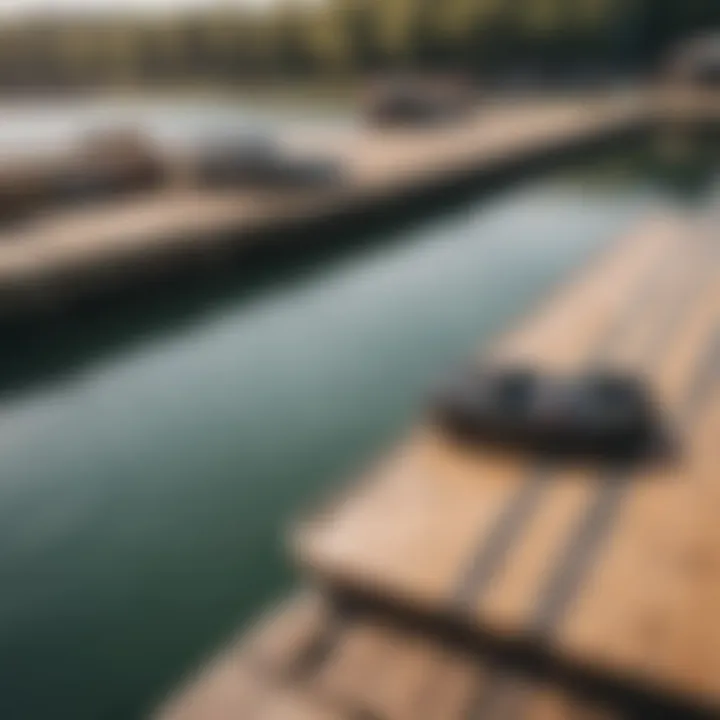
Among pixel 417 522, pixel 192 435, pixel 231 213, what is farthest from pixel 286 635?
pixel 231 213

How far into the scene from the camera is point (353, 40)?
21047mm

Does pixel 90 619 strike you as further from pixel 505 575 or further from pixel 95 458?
pixel 505 575

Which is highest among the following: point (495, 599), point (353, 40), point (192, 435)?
point (353, 40)

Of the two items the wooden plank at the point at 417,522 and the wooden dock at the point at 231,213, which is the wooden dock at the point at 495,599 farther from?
the wooden dock at the point at 231,213

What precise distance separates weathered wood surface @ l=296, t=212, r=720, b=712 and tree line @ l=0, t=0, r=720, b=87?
16.5 meters

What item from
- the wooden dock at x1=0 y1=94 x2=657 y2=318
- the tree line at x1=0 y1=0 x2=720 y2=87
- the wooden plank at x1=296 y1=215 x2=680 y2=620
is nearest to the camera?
the wooden plank at x1=296 y1=215 x2=680 y2=620

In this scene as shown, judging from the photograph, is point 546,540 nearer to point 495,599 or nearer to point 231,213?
point 495,599

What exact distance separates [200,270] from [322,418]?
7.44 feet

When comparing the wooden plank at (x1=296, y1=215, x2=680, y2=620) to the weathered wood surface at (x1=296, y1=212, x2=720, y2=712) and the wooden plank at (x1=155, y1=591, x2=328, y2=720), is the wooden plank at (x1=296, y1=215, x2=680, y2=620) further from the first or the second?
the wooden plank at (x1=155, y1=591, x2=328, y2=720)

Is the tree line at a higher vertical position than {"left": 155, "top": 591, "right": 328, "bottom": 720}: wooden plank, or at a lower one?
higher

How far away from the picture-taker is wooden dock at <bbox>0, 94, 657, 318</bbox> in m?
5.84

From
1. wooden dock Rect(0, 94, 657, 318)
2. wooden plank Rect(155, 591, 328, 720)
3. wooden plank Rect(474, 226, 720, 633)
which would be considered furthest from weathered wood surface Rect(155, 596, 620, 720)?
wooden dock Rect(0, 94, 657, 318)

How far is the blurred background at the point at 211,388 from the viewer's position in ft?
10.8

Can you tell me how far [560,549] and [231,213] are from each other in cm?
499
